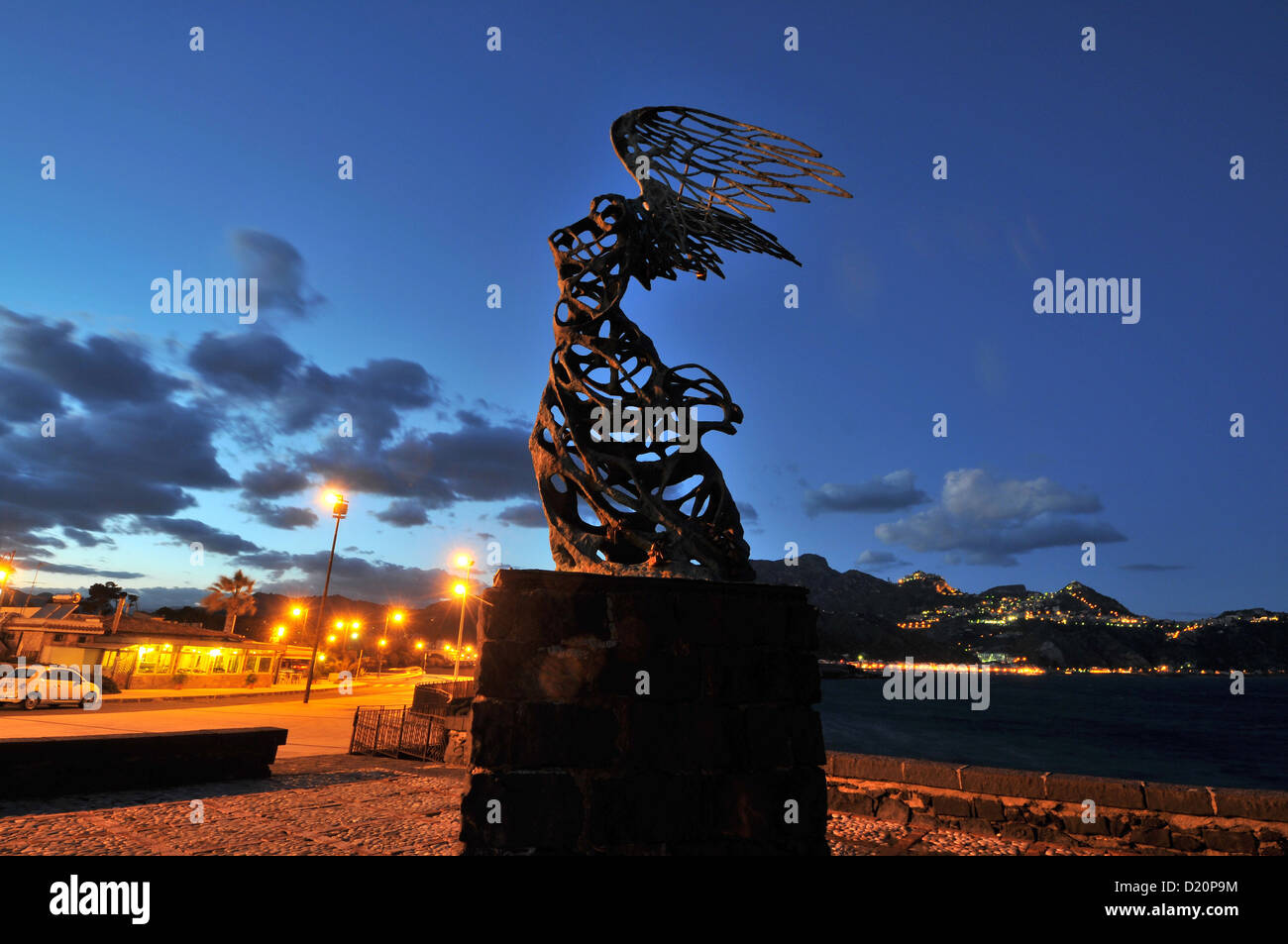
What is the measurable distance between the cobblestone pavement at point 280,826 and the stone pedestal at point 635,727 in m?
2.91

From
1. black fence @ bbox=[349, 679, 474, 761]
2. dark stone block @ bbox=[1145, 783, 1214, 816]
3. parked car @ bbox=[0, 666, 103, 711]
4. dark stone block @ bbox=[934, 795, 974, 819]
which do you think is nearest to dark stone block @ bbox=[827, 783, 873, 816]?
dark stone block @ bbox=[934, 795, 974, 819]

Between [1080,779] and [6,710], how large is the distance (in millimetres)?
24538

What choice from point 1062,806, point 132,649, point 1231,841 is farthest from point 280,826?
point 132,649

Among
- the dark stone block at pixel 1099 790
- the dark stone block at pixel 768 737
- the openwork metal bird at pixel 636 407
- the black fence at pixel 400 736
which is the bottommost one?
the black fence at pixel 400 736

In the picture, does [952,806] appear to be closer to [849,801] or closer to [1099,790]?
[849,801]

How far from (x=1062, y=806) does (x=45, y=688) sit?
82.5 ft

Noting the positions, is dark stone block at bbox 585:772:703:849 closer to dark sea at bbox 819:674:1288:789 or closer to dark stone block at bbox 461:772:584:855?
dark stone block at bbox 461:772:584:855

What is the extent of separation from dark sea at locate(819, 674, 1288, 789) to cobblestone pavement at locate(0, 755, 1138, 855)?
29.6 meters

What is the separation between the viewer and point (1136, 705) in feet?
297

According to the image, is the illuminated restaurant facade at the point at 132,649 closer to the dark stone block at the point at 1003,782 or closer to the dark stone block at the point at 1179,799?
the dark stone block at the point at 1003,782

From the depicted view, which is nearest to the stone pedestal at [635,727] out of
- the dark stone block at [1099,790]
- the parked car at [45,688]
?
the dark stone block at [1099,790]

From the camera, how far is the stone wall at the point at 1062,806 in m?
6.16
